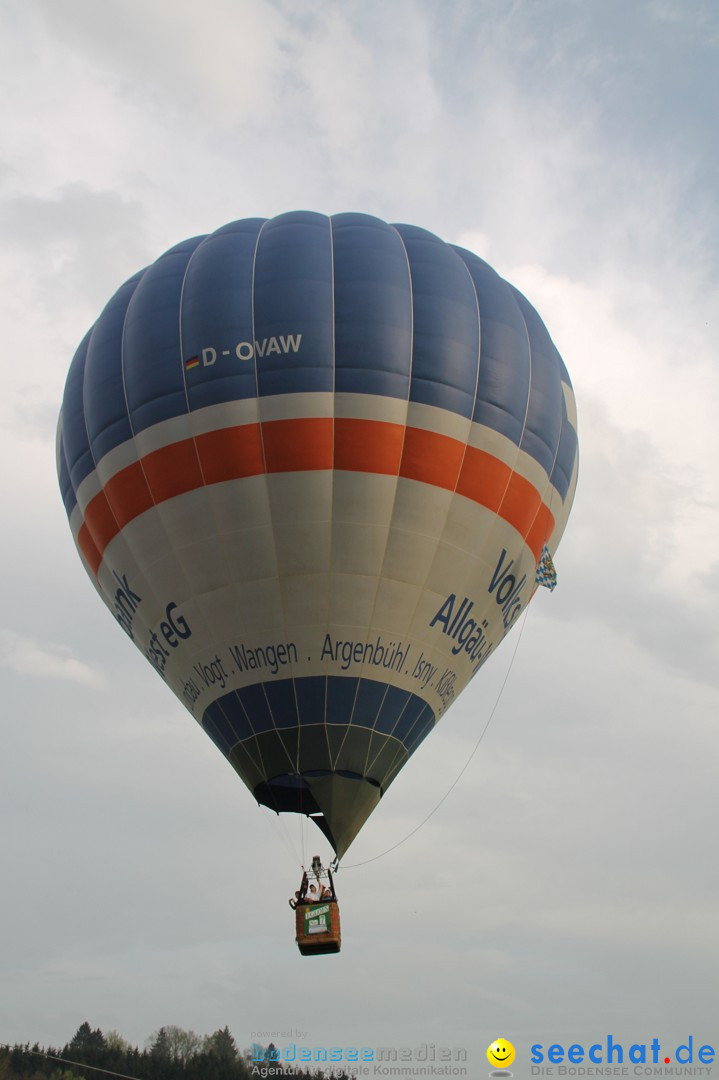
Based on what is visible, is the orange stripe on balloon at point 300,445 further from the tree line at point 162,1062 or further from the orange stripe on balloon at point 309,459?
the tree line at point 162,1062

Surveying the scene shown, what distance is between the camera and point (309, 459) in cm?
1298

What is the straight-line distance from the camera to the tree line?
31.8 meters

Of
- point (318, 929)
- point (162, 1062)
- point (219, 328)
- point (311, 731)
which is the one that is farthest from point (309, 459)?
point (162, 1062)

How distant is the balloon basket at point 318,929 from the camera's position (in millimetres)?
12234

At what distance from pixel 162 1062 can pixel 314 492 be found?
86.7 ft

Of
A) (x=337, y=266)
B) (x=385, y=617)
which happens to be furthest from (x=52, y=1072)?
(x=337, y=266)

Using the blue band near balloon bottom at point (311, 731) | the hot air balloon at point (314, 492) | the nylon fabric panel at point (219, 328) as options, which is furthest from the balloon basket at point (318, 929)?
the nylon fabric panel at point (219, 328)

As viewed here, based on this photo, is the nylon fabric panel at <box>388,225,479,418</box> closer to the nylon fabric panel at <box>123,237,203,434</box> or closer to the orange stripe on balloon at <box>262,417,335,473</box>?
the orange stripe on balloon at <box>262,417,335,473</box>

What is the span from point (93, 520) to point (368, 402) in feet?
13.1

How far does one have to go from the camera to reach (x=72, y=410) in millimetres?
14703

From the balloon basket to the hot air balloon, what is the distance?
0.85m

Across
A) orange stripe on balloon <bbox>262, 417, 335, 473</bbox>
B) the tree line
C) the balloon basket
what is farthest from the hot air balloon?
the tree line

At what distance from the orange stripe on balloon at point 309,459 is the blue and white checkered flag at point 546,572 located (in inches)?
60.6

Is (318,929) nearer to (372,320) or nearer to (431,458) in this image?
(431,458)
